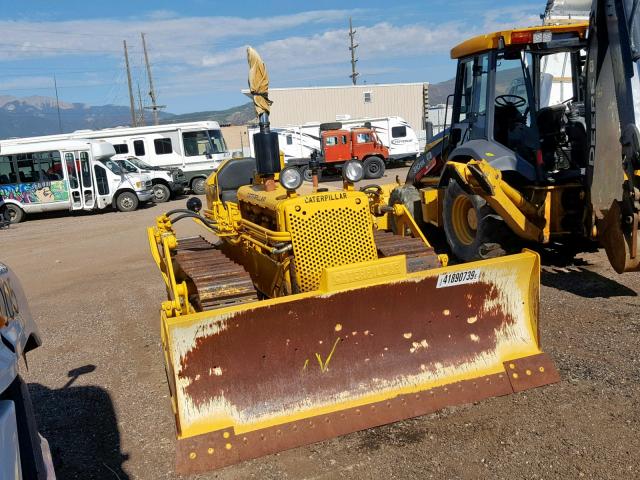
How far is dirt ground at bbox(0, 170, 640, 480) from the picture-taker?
3514 mm

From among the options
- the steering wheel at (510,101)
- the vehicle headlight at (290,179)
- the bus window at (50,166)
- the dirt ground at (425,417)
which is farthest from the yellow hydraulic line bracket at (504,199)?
the bus window at (50,166)

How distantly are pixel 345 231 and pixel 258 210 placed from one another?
1.13 metres

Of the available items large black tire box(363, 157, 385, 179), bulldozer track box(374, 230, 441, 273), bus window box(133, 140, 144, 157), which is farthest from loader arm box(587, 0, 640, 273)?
bus window box(133, 140, 144, 157)

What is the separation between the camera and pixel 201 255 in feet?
17.5

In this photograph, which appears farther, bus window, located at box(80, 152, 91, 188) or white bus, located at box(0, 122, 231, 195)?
white bus, located at box(0, 122, 231, 195)

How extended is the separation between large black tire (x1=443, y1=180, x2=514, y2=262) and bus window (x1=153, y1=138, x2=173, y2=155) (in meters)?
16.3

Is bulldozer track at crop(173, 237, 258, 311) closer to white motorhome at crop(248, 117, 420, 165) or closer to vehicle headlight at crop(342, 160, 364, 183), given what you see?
vehicle headlight at crop(342, 160, 364, 183)

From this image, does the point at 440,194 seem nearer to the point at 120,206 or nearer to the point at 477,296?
the point at 477,296

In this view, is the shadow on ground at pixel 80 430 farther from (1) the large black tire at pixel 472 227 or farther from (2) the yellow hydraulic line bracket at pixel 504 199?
(1) the large black tire at pixel 472 227

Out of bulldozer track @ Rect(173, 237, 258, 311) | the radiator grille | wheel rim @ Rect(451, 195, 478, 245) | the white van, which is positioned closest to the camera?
bulldozer track @ Rect(173, 237, 258, 311)

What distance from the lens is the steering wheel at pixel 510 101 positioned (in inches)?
293

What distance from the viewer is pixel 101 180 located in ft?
61.8

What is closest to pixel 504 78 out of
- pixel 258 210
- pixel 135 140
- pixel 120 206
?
pixel 258 210

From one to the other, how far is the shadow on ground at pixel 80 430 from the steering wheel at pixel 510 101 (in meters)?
5.75
